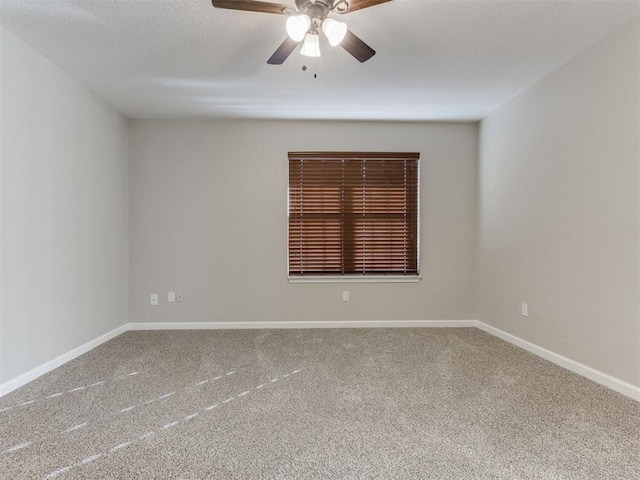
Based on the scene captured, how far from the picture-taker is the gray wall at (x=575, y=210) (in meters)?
2.37

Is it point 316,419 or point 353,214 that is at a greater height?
point 353,214

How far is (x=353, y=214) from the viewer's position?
430 cm

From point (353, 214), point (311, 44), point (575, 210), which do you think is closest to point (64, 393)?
point (311, 44)

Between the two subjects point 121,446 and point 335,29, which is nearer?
point 121,446

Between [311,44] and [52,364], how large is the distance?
119 inches

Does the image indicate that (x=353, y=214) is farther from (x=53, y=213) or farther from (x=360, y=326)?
(x=53, y=213)

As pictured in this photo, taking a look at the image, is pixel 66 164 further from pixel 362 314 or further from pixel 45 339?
pixel 362 314

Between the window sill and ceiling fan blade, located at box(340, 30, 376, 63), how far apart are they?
2531 millimetres

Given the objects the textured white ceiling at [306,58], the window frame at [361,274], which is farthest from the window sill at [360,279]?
the textured white ceiling at [306,58]

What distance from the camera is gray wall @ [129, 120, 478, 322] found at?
13.7 feet

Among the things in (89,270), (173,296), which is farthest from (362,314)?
(89,270)

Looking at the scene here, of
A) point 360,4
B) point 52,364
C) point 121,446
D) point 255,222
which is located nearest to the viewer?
point 121,446

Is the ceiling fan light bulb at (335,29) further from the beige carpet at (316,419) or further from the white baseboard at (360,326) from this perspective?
the white baseboard at (360,326)

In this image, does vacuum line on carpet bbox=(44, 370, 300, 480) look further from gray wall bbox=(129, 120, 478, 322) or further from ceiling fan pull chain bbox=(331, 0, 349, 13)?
ceiling fan pull chain bbox=(331, 0, 349, 13)
